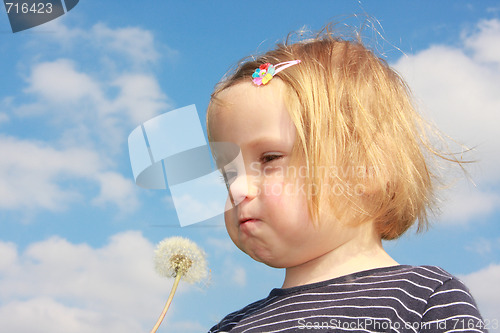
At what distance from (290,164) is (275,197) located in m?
0.12

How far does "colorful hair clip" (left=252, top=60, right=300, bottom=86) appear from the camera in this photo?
1741mm

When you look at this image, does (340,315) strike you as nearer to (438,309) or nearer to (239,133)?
(438,309)

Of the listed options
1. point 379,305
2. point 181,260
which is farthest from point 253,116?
point 181,260

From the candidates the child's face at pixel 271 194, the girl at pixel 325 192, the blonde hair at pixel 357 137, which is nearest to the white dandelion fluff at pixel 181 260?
the girl at pixel 325 192

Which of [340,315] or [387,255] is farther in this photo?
[387,255]

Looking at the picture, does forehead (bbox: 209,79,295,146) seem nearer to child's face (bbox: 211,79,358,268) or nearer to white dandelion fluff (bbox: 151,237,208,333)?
child's face (bbox: 211,79,358,268)

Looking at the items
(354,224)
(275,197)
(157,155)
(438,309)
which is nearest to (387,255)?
(354,224)

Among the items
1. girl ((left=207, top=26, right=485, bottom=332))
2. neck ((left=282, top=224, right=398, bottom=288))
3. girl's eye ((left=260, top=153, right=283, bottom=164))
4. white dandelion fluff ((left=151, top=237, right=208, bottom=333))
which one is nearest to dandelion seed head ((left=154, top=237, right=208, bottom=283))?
white dandelion fluff ((left=151, top=237, right=208, bottom=333))

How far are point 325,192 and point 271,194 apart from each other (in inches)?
6.8

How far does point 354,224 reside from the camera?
165 centimetres

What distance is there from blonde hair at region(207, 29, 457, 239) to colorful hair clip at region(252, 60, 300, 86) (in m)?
0.03

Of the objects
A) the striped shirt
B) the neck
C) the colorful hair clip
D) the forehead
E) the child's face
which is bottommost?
the striped shirt

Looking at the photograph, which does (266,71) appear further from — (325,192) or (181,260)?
(181,260)

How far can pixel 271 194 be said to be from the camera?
5.24 ft
